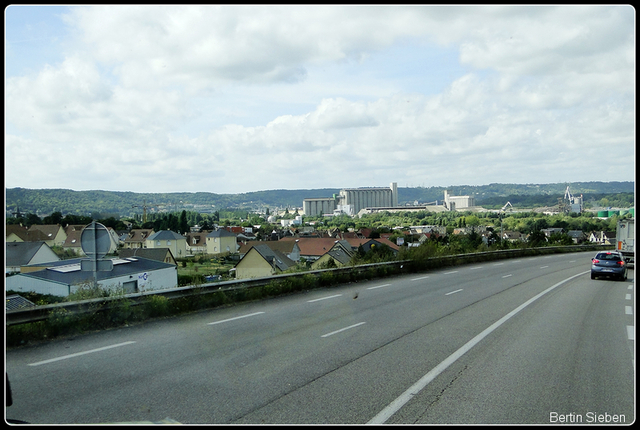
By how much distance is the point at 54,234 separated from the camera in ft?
42.4

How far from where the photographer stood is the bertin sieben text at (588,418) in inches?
211

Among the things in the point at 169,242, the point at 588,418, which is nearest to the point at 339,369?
the point at 588,418

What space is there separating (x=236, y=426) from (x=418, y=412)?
81.2 inches

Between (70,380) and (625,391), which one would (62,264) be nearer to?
(70,380)

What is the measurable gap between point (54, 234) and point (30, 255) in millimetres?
3001

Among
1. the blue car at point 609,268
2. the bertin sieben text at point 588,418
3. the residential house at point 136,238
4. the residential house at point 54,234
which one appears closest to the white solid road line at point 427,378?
the bertin sieben text at point 588,418

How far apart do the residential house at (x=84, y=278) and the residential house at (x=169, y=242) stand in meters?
3.35

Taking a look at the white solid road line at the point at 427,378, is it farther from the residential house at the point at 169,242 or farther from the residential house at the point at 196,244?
the residential house at the point at 196,244

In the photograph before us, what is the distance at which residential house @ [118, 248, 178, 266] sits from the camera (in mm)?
16969

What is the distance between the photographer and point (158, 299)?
11.6m

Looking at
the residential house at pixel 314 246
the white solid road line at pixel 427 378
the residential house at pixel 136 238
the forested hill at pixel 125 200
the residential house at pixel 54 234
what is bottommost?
the residential house at pixel 314 246

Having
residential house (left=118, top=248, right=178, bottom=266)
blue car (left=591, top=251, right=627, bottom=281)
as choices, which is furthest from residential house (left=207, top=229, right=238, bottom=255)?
blue car (left=591, top=251, right=627, bottom=281)

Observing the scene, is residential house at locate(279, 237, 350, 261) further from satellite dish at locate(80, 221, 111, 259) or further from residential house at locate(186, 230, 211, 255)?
satellite dish at locate(80, 221, 111, 259)

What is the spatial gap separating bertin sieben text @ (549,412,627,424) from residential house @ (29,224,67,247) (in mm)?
11842
